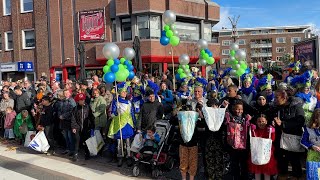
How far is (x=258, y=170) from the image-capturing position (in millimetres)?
5473

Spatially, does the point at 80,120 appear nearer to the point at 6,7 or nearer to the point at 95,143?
the point at 95,143

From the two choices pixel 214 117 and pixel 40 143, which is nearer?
pixel 214 117

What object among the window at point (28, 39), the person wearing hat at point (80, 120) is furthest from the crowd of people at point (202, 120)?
the window at point (28, 39)

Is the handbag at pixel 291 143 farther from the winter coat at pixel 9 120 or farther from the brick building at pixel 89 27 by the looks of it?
the brick building at pixel 89 27

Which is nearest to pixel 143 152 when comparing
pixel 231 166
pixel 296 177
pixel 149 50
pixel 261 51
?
pixel 231 166

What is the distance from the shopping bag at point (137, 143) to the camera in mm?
6922

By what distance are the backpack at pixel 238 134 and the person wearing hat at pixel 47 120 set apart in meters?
5.46

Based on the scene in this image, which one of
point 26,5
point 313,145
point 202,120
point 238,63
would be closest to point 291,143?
point 313,145

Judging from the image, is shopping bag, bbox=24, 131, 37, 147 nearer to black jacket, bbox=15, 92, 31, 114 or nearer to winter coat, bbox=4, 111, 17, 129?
black jacket, bbox=15, 92, 31, 114

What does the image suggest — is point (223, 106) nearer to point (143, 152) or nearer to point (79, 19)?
point (143, 152)

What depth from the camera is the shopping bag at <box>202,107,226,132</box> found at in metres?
5.67

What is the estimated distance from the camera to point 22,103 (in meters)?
10.7

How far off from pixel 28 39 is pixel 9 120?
18.7 metres

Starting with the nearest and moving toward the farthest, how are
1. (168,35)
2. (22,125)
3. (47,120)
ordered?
(47,120) → (22,125) → (168,35)
